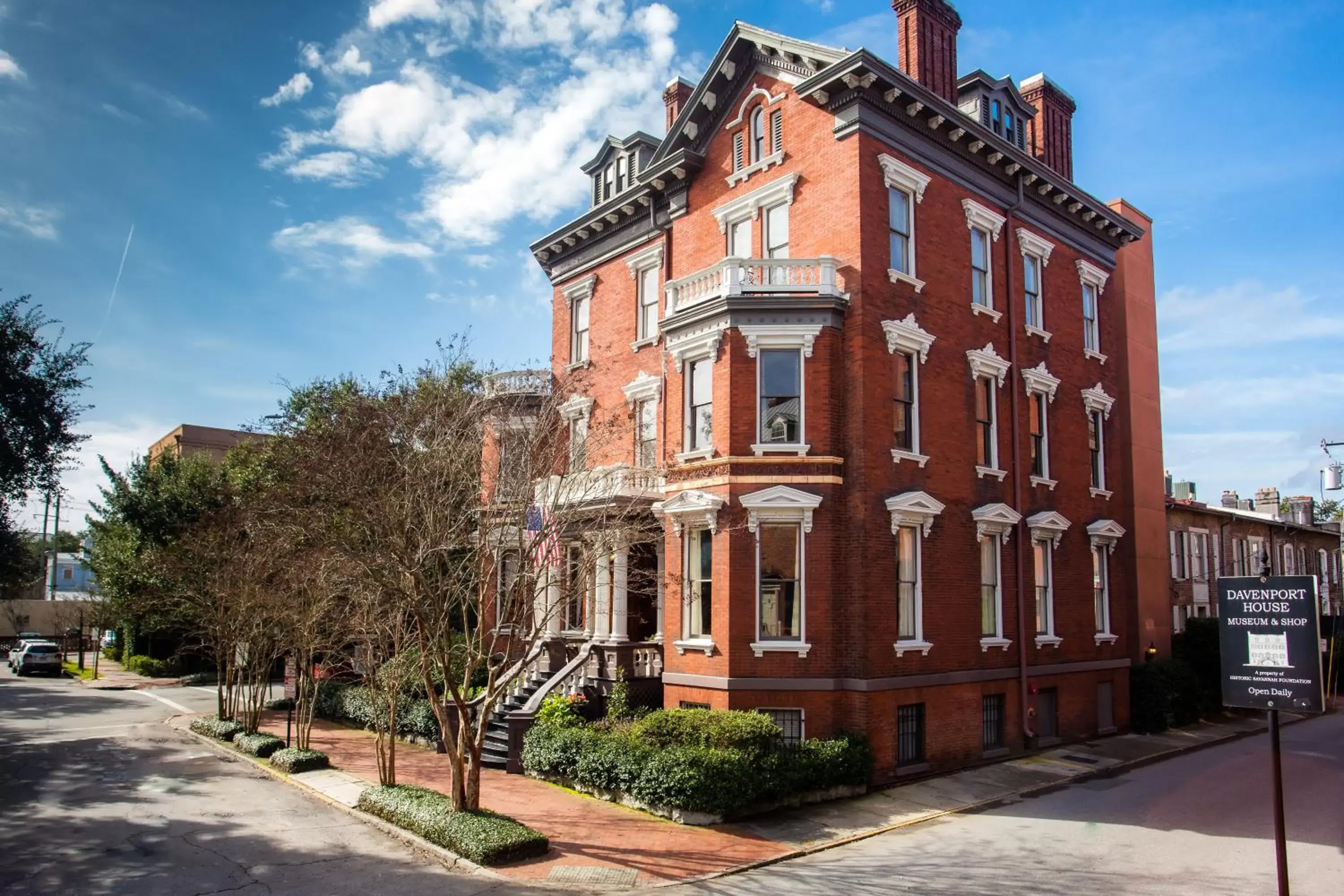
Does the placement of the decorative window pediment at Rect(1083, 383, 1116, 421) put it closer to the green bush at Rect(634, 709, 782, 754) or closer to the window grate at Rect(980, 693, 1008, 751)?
the window grate at Rect(980, 693, 1008, 751)

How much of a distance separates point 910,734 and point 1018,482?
7.42m

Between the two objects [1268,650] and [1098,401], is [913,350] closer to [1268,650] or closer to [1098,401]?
[1098,401]

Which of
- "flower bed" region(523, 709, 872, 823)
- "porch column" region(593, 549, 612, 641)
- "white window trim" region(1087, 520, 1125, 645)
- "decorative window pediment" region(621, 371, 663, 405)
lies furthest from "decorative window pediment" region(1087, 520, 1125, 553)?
"porch column" region(593, 549, 612, 641)

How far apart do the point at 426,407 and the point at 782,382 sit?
7.64 meters

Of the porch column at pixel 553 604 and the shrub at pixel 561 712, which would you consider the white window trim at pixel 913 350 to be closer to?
the porch column at pixel 553 604

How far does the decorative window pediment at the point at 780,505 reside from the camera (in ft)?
64.4

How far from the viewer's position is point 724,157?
942 inches

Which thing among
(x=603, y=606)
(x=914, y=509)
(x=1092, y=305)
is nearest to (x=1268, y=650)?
(x=914, y=509)

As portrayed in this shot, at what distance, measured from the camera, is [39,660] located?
159ft

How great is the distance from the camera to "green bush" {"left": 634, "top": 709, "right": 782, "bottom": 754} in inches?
667

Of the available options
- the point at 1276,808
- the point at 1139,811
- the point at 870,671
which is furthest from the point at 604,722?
the point at 1276,808

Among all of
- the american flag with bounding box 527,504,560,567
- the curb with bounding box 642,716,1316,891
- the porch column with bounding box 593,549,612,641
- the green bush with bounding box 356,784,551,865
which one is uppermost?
the american flag with bounding box 527,504,560,567

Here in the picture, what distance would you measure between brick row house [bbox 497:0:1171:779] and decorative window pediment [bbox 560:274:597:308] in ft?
1.63

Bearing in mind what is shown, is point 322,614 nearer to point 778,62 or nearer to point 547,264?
point 547,264
